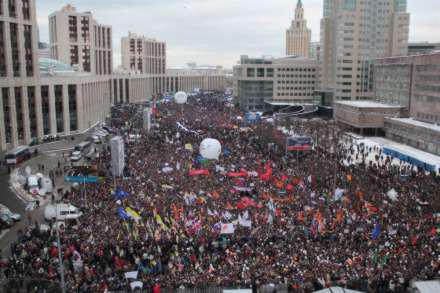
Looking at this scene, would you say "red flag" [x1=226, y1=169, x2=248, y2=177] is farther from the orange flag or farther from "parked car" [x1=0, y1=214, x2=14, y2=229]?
"parked car" [x1=0, y1=214, x2=14, y2=229]

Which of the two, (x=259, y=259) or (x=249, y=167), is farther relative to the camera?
(x=249, y=167)

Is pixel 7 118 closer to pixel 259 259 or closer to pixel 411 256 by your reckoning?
pixel 259 259

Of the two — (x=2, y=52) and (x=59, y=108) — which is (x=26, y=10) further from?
(x=59, y=108)

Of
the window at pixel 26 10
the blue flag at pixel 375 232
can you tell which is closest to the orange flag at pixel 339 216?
the blue flag at pixel 375 232

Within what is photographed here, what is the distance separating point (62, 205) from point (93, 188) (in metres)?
3.99

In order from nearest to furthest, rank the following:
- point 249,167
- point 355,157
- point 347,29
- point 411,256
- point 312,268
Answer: point 312,268
point 411,256
point 249,167
point 355,157
point 347,29

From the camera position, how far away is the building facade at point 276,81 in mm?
95750

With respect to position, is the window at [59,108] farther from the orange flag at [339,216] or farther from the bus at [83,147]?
the orange flag at [339,216]

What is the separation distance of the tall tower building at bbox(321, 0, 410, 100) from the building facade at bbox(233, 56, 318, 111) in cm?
1716

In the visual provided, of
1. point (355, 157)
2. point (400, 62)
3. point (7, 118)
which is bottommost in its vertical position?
point (355, 157)

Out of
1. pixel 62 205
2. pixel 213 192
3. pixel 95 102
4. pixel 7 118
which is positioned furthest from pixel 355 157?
pixel 95 102

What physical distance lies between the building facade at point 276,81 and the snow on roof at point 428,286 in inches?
3257

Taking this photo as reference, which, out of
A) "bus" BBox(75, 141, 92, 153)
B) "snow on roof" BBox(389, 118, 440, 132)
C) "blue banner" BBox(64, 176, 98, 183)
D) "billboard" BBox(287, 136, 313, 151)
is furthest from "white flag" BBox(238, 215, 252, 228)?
"snow on roof" BBox(389, 118, 440, 132)

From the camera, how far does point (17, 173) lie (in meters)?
32.5
